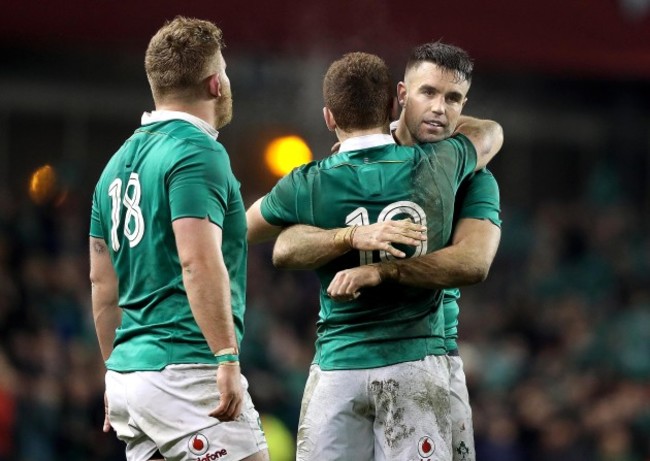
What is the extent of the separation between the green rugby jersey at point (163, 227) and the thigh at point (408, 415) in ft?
1.91

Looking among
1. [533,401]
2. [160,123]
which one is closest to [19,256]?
[533,401]

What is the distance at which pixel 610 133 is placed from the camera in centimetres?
1652

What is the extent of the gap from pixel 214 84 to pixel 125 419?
48.1 inches

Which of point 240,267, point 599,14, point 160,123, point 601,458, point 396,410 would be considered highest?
point 599,14

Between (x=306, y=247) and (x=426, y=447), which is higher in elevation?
(x=306, y=247)

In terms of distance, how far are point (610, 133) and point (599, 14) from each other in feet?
11.3

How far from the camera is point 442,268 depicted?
4.80 m

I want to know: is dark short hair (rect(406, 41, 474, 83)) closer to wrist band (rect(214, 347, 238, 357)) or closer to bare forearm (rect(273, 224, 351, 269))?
bare forearm (rect(273, 224, 351, 269))

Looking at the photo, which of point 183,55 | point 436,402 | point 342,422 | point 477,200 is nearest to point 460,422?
point 436,402

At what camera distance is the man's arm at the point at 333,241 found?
181 inches

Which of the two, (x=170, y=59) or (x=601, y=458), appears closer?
(x=170, y=59)

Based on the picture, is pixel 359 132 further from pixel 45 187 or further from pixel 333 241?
pixel 45 187

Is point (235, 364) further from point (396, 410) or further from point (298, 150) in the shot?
point (298, 150)

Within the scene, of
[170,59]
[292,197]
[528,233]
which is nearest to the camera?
[170,59]
